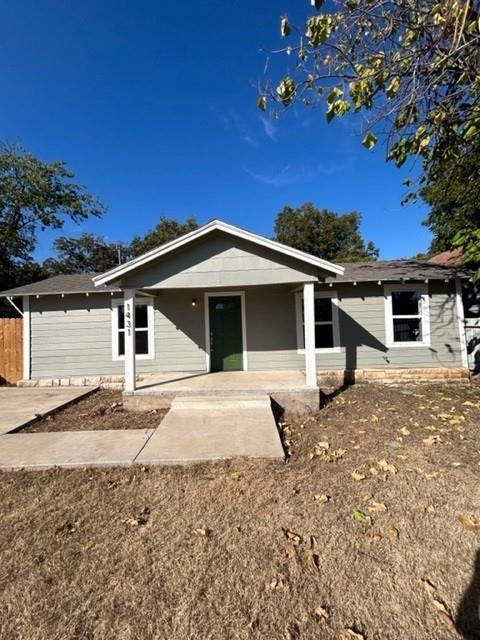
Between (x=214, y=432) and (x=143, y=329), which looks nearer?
(x=214, y=432)

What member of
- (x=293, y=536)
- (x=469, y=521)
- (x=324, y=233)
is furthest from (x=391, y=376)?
(x=324, y=233)

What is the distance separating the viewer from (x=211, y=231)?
676 centimetres

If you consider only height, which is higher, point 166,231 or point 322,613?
point 166,231

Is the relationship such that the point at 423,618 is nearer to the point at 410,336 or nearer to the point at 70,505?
the point at 70,505

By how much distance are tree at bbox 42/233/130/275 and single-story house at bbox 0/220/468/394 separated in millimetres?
26122

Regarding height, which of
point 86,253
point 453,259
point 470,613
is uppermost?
point 86,253

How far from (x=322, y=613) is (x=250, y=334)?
7.53 metres

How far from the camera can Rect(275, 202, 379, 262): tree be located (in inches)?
1316

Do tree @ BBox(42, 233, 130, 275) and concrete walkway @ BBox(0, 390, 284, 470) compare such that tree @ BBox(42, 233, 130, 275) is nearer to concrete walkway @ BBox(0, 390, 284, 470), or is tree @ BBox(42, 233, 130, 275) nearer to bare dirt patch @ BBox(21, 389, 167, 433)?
bare dirt patch @ BBox(21, 389, 167, 433)

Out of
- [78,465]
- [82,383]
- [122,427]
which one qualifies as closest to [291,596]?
[78,465]

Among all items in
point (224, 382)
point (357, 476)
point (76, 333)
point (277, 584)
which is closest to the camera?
point (277, 584)

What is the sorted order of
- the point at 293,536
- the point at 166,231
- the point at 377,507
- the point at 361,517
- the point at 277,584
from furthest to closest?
the point at 166,231, the point at 377,507, the point at 361,517, the point at 293,536, the point at 277,584

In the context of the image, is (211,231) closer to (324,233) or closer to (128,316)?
(128,316)

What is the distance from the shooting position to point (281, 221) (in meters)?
35.4
